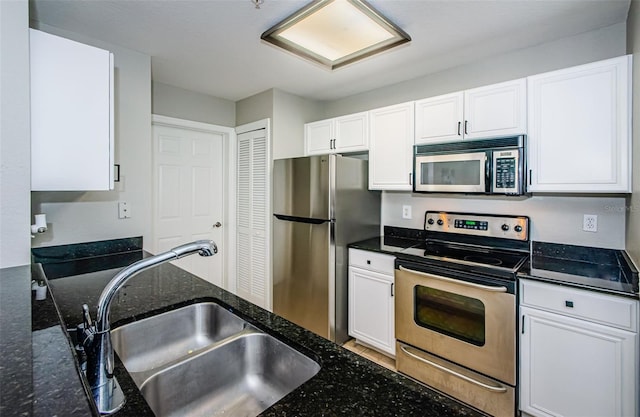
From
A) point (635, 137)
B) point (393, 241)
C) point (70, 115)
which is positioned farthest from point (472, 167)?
point (70, 115)

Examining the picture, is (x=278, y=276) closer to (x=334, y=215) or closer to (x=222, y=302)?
(x=334, y=215)

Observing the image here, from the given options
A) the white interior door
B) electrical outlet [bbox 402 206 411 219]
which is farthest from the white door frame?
electrical outlet [bbox 402 206 411 219]

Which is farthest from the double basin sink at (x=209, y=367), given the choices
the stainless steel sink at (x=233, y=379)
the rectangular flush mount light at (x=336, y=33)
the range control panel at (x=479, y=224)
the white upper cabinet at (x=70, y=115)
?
the range control panel at (x=479, y=224)

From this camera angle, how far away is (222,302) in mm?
1263

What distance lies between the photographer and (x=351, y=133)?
2.86 metres

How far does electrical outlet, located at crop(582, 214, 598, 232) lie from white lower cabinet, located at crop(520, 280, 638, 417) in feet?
2.18

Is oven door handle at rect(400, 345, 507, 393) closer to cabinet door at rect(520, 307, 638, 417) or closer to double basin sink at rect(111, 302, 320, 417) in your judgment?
cabinet door at rect(520, 307, 638, 417)

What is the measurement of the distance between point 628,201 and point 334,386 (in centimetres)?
217

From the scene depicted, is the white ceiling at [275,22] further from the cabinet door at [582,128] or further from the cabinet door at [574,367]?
the cabinet door at [574,367]

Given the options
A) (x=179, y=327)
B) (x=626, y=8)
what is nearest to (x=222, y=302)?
(x=179, y=327)

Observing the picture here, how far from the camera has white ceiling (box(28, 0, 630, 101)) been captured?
5.72 feet

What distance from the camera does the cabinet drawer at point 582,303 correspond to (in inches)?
57.6

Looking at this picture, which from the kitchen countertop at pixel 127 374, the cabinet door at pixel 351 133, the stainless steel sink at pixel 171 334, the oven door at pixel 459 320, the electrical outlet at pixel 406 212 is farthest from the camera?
the electrical outlet at pixel 406 212

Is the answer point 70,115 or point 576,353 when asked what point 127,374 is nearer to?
point 70,115
